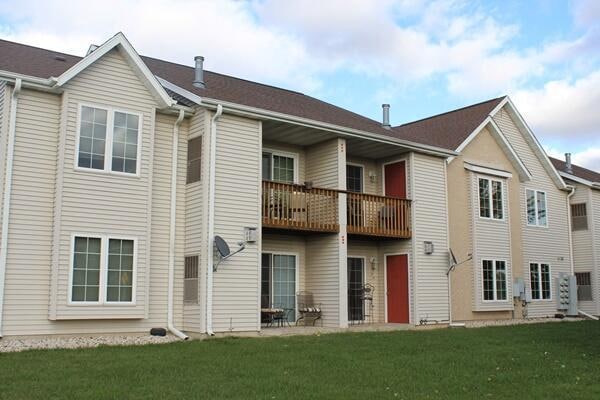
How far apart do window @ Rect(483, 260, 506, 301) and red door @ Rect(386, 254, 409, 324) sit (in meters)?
3.43

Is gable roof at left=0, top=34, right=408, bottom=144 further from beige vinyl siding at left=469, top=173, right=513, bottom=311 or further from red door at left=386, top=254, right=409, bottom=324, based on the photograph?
beige vinyl siding at left=469, top=173, right=513, bottom=311

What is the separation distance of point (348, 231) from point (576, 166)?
17031mm

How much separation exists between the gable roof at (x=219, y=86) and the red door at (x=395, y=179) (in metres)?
1.00

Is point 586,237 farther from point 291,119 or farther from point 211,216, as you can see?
point 211,216

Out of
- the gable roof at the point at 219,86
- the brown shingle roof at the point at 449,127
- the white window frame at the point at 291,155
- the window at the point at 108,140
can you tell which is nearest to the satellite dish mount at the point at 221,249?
the window at the point at 108,140

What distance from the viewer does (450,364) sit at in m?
10.9

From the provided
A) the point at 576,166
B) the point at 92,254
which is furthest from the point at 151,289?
the point at 576,166

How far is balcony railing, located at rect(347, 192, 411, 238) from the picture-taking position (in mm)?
18281

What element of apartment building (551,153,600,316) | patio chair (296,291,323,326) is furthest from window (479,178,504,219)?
patio chair (296,291,323,326)

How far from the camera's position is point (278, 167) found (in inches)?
733

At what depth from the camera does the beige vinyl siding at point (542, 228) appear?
78.3 feet

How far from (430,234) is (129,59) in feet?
32.6

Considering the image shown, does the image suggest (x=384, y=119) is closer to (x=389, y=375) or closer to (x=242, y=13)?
(x=242, y=13)

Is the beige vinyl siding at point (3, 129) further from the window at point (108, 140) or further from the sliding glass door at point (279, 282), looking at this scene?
the sliding glass door at point (279, 282)
